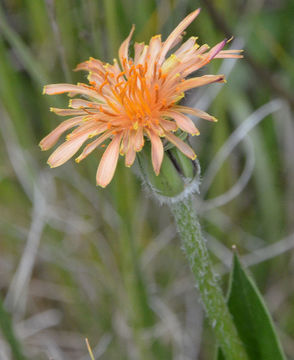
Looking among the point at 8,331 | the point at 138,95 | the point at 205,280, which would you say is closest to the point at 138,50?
the point at 138,95

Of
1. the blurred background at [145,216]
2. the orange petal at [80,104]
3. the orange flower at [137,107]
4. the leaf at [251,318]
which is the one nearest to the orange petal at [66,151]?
the orange flower at [137,107]

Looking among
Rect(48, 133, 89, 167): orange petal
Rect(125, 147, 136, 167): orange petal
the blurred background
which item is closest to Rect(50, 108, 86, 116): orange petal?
Rect(48, 133, 89, 167): orange petal

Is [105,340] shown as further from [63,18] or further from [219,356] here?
[63,18]

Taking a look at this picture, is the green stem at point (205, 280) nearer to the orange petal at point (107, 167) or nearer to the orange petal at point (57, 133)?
the orange petal at point (107, 167)

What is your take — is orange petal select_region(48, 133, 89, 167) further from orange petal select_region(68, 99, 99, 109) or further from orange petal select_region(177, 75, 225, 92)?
orange petal select_region(177, 75, 225, 92)

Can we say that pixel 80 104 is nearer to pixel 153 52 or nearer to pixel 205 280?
pixel 153 52

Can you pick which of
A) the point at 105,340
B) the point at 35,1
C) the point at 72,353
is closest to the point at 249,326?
the point at 105,340
